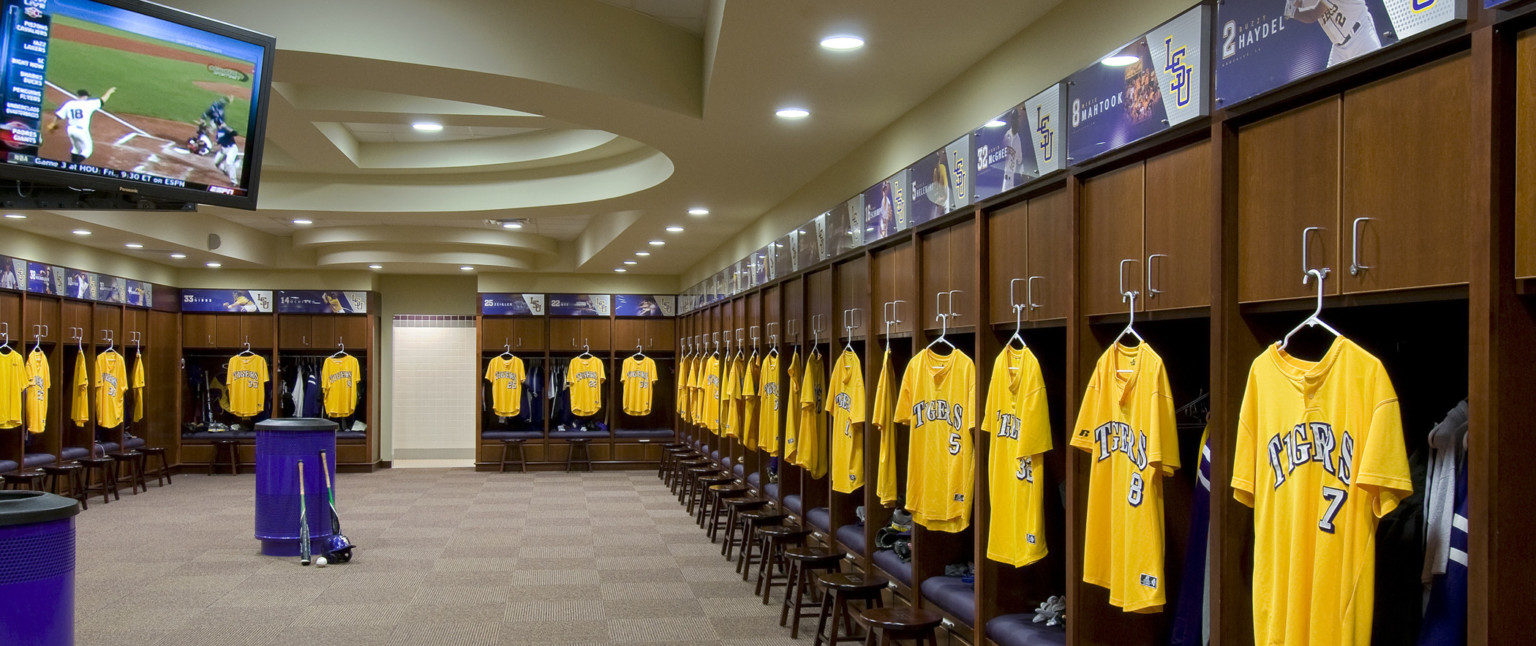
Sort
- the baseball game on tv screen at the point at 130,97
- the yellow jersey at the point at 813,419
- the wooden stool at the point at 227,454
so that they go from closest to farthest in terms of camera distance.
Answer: the baseball game on tv screen at the point at 130,97 → the yellow jersey at the point at 813,419 → the wooden stool at the point at 227,454

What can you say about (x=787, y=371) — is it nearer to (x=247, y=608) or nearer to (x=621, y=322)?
(x=247, y=608)

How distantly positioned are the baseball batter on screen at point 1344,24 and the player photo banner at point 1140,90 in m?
0.39

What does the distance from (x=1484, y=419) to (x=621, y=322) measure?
12.6 metres

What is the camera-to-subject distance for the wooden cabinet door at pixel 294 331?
527 inches

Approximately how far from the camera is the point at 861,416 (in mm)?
5297

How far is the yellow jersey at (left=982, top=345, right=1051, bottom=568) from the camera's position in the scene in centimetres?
349

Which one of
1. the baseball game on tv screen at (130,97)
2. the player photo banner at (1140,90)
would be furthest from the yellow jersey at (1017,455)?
the baseball game on tv screen at (130,97)

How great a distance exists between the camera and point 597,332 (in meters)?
13.9

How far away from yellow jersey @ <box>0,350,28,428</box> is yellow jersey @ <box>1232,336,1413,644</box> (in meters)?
10.5

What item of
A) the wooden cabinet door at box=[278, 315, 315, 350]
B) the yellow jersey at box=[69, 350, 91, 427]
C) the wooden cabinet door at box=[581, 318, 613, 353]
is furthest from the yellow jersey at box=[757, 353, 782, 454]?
the wooden cabinet door at box=[278, 315, 315, 350]

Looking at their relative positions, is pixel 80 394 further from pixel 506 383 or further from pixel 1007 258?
pixel 1007 258

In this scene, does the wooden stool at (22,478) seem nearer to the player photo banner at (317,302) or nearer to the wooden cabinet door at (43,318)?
the wooden cabinet door at (43,318)

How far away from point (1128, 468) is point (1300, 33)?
1.24m

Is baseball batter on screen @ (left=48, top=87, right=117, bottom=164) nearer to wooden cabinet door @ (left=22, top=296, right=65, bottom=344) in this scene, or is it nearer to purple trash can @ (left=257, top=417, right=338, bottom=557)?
purple trash can @ (left=257, top=417, right=338, bottom=557)
